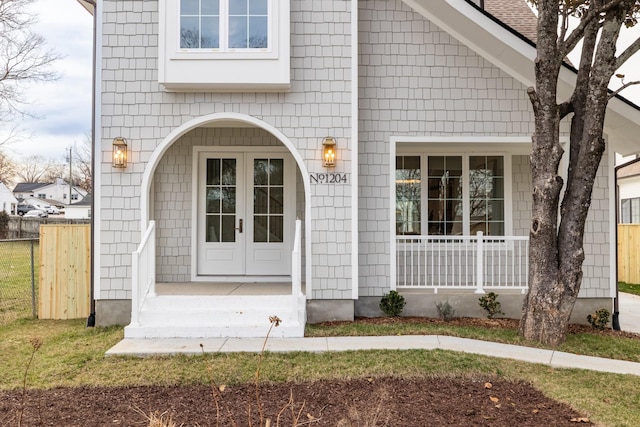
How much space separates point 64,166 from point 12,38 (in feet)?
123

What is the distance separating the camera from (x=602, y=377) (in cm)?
455

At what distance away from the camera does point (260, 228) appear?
8039mm

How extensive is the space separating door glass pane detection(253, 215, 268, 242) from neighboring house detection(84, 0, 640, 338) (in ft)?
0.12

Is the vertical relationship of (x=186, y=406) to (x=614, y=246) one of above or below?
below

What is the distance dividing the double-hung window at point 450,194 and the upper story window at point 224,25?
3.43 m

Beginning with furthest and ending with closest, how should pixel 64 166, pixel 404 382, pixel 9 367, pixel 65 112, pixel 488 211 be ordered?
pixel 64 166
pixel 65 112
pixel 488 211
pixel 9 367
pixel 404 382

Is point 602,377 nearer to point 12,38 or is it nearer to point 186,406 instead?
point 186,406

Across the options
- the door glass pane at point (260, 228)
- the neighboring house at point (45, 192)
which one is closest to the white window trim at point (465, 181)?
the door glass pane at point (260, 228)

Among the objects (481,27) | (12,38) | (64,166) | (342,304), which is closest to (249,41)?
(481,27)

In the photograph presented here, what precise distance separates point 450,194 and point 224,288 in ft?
14.3

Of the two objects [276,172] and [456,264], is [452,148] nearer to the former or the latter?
[456,264]

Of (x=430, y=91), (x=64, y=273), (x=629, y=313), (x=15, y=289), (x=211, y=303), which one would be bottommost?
(x=629, y=313)

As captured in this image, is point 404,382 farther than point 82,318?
No

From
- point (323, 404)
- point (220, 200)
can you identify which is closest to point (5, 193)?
point (220, 200)
